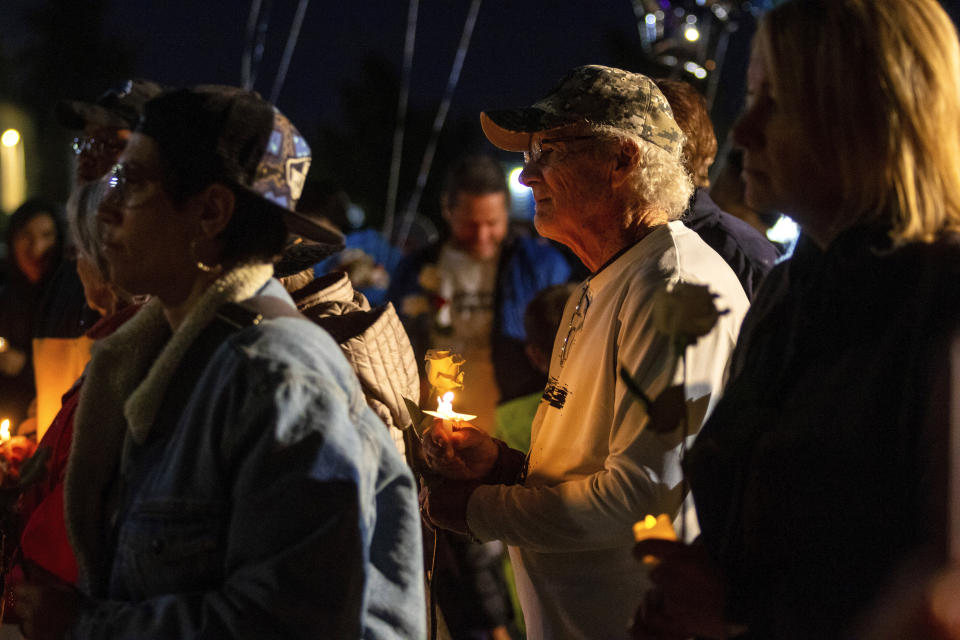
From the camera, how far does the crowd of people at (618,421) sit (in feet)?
5.16

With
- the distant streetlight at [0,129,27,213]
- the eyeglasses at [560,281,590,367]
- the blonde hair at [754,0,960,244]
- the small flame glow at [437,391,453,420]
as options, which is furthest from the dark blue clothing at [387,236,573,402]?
the distant streetlight at [0,129,27,213]

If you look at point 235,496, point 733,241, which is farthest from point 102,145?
point 235,496

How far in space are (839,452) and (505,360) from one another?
3.99 meters

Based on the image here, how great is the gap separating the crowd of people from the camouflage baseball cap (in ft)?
1.40

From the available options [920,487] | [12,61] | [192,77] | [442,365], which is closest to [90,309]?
[442,365]

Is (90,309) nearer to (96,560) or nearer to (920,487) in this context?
(96,560)

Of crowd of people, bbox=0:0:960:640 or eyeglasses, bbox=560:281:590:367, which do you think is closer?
crowd of people, bbox=0:0:960:640

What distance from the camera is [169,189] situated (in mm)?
1913

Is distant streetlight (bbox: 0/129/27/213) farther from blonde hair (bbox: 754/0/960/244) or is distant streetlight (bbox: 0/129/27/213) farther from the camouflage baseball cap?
blonde hair (bbox: 754/0/960/244)

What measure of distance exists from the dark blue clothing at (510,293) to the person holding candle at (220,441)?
11.1 ft

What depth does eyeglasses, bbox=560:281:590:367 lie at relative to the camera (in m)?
2.79

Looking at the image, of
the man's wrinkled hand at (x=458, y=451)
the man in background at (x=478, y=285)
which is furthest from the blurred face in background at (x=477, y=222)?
the man's wrinkled hand at (x=458, y=451)

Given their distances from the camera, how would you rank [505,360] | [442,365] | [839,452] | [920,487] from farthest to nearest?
[505,360] → [442,365] → [839,452] → [920,487]

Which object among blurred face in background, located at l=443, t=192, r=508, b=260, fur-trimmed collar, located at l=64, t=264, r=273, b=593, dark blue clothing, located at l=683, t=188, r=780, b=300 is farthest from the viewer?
blurred face in background, located at l=443, t=192, r=508, b=260
